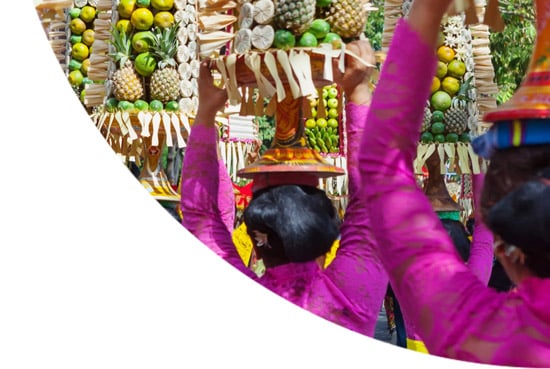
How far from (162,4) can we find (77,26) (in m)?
0.91

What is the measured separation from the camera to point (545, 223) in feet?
2.82

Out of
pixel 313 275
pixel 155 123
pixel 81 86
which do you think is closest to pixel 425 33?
pixel 313 275

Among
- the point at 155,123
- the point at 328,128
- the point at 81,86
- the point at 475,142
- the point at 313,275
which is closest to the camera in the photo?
the point at 475,142

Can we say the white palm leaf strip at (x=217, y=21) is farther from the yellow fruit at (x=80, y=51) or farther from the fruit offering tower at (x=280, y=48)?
the yellow fruit at (x=80, y=51)

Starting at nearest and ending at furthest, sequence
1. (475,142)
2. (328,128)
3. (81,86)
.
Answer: (475,142), (81,86), (328,128)

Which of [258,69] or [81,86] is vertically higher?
[258,69]

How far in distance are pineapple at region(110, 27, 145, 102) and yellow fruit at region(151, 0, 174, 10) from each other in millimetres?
137

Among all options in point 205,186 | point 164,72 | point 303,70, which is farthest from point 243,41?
point 164,72

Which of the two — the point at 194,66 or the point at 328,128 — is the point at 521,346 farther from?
the point at 328,128

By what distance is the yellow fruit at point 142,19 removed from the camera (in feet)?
9.35

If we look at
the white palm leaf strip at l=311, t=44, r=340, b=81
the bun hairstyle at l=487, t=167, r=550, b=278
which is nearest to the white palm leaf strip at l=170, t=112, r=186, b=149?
the white palm leaf strip at l=311, t=44, r=340, b=81

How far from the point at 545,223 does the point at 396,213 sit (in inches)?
6.1

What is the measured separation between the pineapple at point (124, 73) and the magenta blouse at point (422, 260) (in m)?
2.02

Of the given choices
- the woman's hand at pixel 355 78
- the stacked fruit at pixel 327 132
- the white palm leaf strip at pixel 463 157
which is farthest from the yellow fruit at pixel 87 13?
the woman's hand at pixel 355 78
